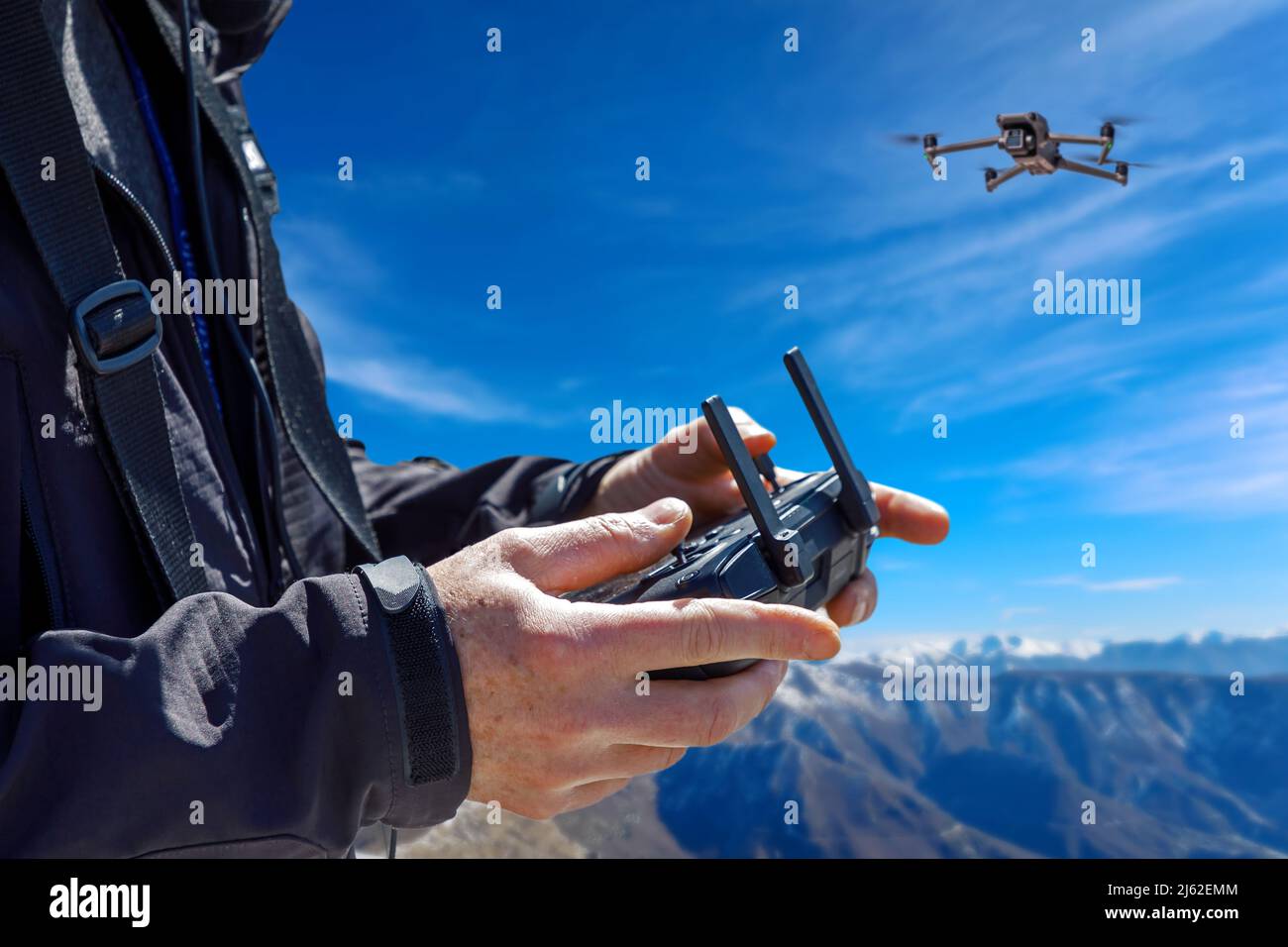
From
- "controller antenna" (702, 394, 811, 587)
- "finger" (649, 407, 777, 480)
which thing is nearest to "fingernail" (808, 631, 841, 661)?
"controller antenna" (702, 394, 811, 587)

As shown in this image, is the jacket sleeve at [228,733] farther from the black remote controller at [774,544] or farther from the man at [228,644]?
the black remote controller at [774,544]

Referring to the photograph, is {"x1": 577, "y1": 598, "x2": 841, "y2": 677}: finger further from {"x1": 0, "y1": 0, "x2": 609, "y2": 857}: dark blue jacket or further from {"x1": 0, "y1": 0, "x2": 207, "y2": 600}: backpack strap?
{"x1": 0, "y1": 0, "x2": 207, "y2": 600}: backpack strap

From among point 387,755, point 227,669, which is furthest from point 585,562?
point 227,669

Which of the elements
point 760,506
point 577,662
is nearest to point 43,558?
point 577,662

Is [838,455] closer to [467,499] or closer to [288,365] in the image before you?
[467,499]

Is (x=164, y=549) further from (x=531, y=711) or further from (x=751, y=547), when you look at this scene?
(x=751, y=547)

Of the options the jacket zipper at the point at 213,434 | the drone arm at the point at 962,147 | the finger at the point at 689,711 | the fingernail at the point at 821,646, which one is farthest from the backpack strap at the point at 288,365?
the drone arm at the point at 962,147
